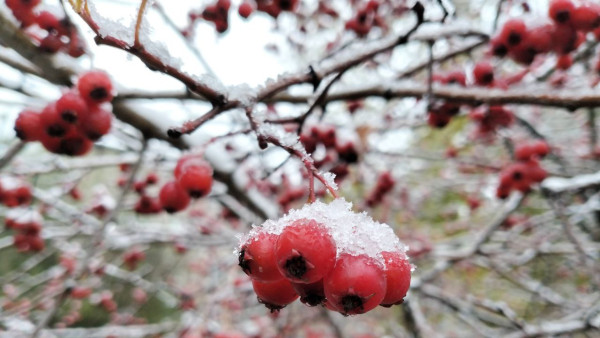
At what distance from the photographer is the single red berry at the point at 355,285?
837 millimetres

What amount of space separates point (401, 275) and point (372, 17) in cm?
299

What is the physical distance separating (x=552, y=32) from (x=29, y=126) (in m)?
2.08

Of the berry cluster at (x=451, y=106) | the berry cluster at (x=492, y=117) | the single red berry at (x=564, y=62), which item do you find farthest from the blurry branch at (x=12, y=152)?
the single red berry at (x=564, y=62)

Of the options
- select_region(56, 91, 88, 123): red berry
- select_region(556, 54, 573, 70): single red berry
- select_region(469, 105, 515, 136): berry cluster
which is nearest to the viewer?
select_region(56, 91, 88, 123): red berry

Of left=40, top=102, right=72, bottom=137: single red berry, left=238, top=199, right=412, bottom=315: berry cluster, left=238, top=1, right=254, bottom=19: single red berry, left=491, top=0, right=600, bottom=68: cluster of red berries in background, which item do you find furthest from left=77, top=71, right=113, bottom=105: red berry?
left=491, top=0, right=600, bottom=68: cluster of red berries in background

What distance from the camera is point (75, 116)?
4.50ft

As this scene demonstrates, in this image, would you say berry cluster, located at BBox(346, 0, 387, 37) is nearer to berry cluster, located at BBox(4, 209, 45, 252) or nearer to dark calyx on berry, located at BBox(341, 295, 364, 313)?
dark calyx on berry, located at BBox(341, 295, 364, 313)

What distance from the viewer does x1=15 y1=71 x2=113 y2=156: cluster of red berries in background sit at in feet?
4.51

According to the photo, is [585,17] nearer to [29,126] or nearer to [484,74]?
[484,74]

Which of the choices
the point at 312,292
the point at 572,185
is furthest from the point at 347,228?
the point at 572,185

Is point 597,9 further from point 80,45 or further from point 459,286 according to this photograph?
point 459,286

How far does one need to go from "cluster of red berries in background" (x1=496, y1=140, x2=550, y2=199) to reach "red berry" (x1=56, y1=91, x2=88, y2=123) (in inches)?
85.1

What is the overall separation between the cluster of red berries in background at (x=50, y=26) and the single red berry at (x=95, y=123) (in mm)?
270

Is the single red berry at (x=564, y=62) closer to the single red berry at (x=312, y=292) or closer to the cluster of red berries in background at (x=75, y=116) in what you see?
the single red berry at (x=312, y=292)
